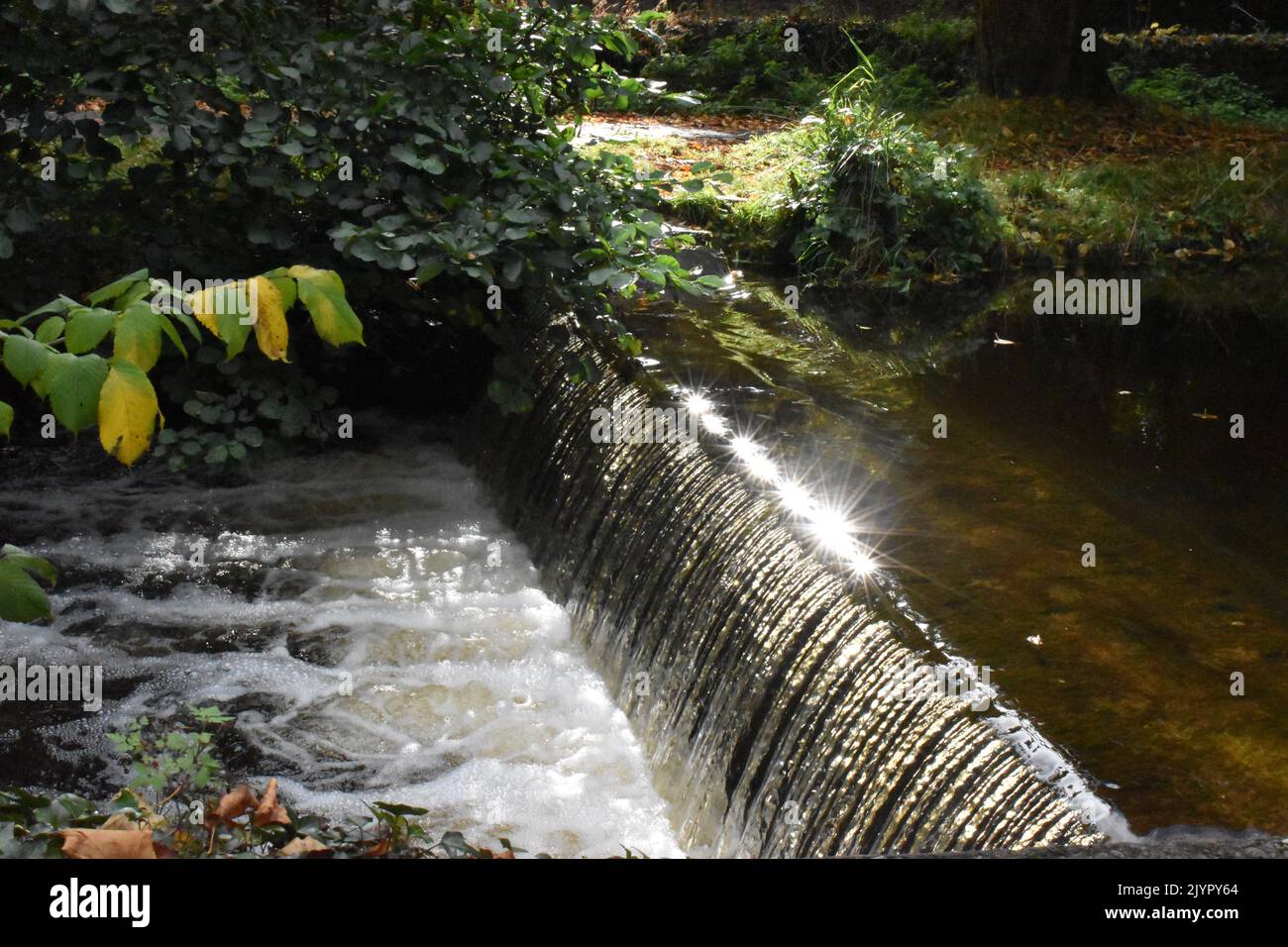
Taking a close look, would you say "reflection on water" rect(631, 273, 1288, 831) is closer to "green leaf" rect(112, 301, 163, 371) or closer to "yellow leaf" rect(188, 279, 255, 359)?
"yellow leaf" rect(188, 279, 255, 359)

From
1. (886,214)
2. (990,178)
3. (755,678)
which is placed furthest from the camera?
→ (990,178)

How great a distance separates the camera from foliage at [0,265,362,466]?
2.01m

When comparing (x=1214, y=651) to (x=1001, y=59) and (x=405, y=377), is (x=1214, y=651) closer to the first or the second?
(x=405, y=377)

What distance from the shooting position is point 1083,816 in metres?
2.93

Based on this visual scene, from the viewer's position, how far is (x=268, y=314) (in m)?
2.19

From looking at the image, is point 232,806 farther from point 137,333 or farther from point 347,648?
point 347,648

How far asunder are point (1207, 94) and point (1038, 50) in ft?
11.3

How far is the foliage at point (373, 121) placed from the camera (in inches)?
222

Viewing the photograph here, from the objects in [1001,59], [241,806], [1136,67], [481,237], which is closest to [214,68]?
[481,237]

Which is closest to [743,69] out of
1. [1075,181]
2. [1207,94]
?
[1207,94]

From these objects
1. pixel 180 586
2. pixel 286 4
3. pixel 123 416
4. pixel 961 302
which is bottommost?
pixel 180 586

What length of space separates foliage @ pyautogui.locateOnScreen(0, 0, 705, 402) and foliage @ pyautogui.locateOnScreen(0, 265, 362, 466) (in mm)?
3227

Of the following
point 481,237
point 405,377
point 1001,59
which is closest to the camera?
point 481,237
